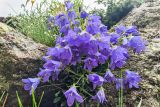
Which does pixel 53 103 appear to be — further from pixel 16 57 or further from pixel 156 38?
pixel 156 38

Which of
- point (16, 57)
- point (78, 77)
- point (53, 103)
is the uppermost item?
point (16, 57)

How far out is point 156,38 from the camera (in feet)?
14.6

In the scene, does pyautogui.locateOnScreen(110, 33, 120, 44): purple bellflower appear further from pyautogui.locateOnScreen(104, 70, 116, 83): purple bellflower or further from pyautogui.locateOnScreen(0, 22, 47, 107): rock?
pyautogui.locateOnScreen(0, 22, 47, 107): rock

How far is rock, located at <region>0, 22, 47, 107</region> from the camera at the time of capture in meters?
3.69

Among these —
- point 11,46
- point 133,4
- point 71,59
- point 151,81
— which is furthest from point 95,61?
point 133,4

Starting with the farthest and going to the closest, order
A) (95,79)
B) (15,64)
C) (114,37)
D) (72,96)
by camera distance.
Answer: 1. (114,37)
2. (15,64)
3. (95,79)
4. (72,96)

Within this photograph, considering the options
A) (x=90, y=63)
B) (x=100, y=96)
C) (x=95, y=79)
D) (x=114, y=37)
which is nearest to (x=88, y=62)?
(x=90, y=63)

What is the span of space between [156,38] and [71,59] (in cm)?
126

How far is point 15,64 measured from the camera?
376 centimetres

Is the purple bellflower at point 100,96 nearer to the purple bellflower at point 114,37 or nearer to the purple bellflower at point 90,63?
the purple bellflower at point 90,63

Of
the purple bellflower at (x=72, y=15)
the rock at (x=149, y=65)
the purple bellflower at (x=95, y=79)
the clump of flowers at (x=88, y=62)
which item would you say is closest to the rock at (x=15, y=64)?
the clump of flowers at (x=88, y=62)

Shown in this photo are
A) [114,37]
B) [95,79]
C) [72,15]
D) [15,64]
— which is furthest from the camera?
[72,15]

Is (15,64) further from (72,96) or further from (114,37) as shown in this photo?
(114,37)

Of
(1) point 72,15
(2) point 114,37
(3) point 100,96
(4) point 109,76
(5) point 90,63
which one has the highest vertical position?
(1) point 72,15
